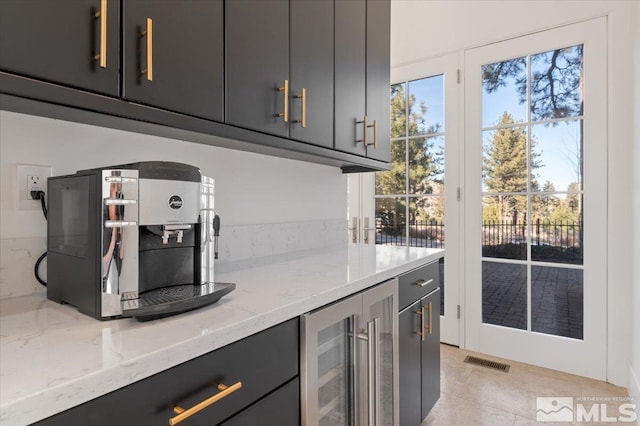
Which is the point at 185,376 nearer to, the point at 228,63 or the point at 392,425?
the point at 228,63

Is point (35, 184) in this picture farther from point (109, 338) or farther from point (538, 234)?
point (538, 234)

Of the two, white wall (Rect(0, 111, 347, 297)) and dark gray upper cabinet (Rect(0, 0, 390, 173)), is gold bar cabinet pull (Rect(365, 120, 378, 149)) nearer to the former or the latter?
dark gray upper cabinet (Rect(0, 0, 390, 173))

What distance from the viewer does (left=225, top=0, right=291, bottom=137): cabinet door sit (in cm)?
117

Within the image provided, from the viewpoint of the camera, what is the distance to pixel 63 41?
77 centimetres

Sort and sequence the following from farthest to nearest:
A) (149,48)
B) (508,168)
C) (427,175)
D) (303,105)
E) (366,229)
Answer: (366,229) → (427,175) → (508,168) → (303,105) → (149,48)

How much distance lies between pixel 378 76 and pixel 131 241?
1665 mm

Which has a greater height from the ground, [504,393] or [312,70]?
[312,70]

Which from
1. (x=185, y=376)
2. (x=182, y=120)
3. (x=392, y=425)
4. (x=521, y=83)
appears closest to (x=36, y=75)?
(x=182, y=120)

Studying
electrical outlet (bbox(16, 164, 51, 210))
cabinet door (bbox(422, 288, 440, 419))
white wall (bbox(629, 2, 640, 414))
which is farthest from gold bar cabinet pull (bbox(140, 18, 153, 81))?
white wall (bbox(629, 2, 640, 414))

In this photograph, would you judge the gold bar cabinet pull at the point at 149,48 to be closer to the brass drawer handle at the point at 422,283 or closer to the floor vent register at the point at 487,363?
the brass drawer handle at the point at 422,283

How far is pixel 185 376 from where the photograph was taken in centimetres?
67

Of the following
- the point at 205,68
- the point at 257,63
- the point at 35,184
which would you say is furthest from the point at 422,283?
the point at 35,184

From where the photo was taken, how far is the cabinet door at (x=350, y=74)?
1.69 meters

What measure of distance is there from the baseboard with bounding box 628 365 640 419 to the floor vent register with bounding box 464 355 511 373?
67cm
